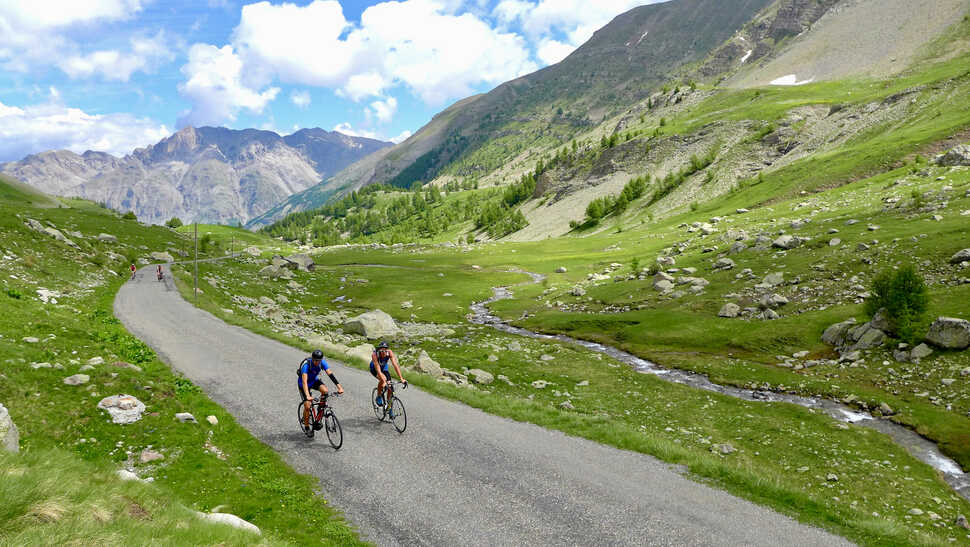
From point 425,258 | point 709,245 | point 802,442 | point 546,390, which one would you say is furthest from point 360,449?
point 425,258

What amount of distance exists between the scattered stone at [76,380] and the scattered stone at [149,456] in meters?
5.69

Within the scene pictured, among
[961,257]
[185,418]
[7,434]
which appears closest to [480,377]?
[185,418]

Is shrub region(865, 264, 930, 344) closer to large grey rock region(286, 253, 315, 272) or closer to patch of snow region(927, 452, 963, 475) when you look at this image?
patch of snow region(927, 452, 963, 475)

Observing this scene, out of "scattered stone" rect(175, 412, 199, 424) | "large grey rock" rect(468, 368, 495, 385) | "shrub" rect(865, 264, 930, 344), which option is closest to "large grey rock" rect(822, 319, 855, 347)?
"shrub" rect(865, 264, 930, 344)

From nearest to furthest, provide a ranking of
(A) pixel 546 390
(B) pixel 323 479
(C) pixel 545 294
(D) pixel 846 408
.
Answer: (B) pixel 323 479
(D) pixel 846 408
(A) pixel 546 390
(C) pixel 545 294

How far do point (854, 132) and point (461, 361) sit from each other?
16827 cm

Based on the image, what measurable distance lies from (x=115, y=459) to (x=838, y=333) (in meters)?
49.8

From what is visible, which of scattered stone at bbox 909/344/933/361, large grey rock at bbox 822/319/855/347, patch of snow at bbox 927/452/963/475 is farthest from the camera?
large grey rock at bbox 822/319/855/347

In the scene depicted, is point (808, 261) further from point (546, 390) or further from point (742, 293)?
point (546, 390)

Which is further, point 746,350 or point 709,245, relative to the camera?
point 709,245

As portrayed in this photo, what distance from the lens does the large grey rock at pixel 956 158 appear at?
89.8m

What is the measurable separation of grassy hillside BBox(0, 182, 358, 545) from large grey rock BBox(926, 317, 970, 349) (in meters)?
40.6

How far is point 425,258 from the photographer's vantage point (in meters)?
150

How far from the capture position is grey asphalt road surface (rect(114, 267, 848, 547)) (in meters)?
14.4
